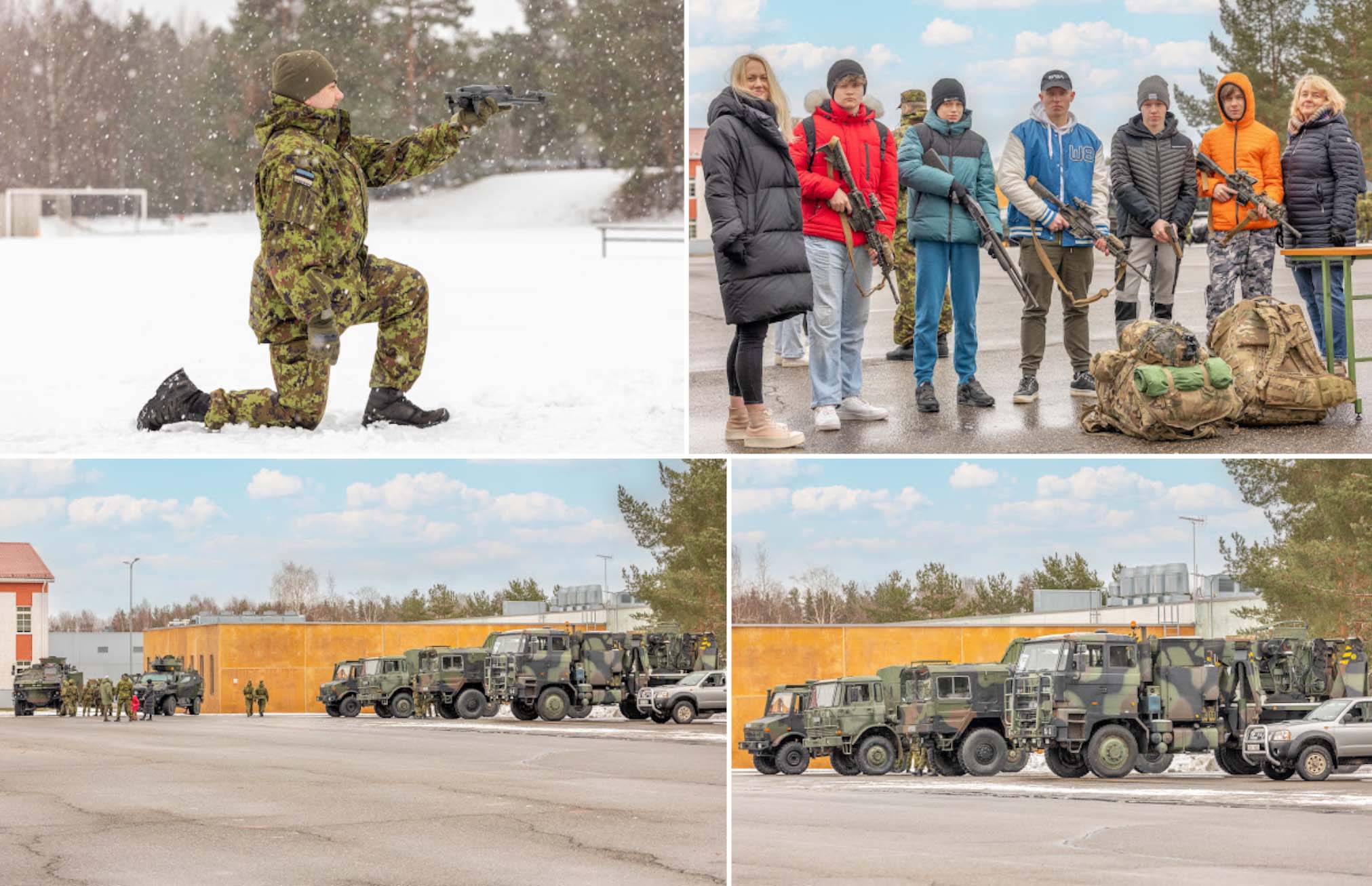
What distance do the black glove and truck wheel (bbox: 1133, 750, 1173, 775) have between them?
10.0m

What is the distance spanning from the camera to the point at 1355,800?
10.8 m

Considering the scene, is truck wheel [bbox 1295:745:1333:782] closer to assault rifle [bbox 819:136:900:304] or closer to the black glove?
assault rifle [bbox 819:136:900:304]

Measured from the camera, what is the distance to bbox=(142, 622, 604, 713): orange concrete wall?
6.36m

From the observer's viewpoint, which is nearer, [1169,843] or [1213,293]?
[1213,293]

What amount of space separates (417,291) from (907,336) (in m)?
4.63

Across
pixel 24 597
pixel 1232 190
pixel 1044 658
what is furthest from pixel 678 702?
pixel 24 597

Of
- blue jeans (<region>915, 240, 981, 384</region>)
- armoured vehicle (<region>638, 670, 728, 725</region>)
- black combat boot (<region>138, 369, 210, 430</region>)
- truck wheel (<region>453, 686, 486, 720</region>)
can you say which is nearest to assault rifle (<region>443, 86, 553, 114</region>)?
black combat boot (<region>138, 369, 210, 430</region>)

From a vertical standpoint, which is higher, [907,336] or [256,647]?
[907,336]

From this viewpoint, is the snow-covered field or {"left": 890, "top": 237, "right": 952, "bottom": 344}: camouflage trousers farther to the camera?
{"left": 890, "top": 237, "right": 952, "bottom": 344}: camouflage trousers

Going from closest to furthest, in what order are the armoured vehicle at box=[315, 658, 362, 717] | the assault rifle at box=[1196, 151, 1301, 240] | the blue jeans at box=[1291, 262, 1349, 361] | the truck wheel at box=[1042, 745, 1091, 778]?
the armoured vehicle at box=[315, 658, 362, 717] → the assault rifle at box=[1196, 151, 1301, 240] → the blue jeans at box=[1291, 262, 1349, 361] → the truck wheel at box=[1042, 745, 1091, 778]

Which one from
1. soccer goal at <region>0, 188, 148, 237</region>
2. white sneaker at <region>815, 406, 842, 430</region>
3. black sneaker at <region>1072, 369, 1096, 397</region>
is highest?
soccer goal at <region>0, 188, 148, 237</region>

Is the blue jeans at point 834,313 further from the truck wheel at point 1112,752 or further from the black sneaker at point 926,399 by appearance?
the truck wheel at point 1112,752

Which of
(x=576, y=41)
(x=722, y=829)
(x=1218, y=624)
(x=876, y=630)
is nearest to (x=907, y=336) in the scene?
(x=722, y=829)

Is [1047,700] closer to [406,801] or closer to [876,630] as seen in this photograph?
[876,630]
